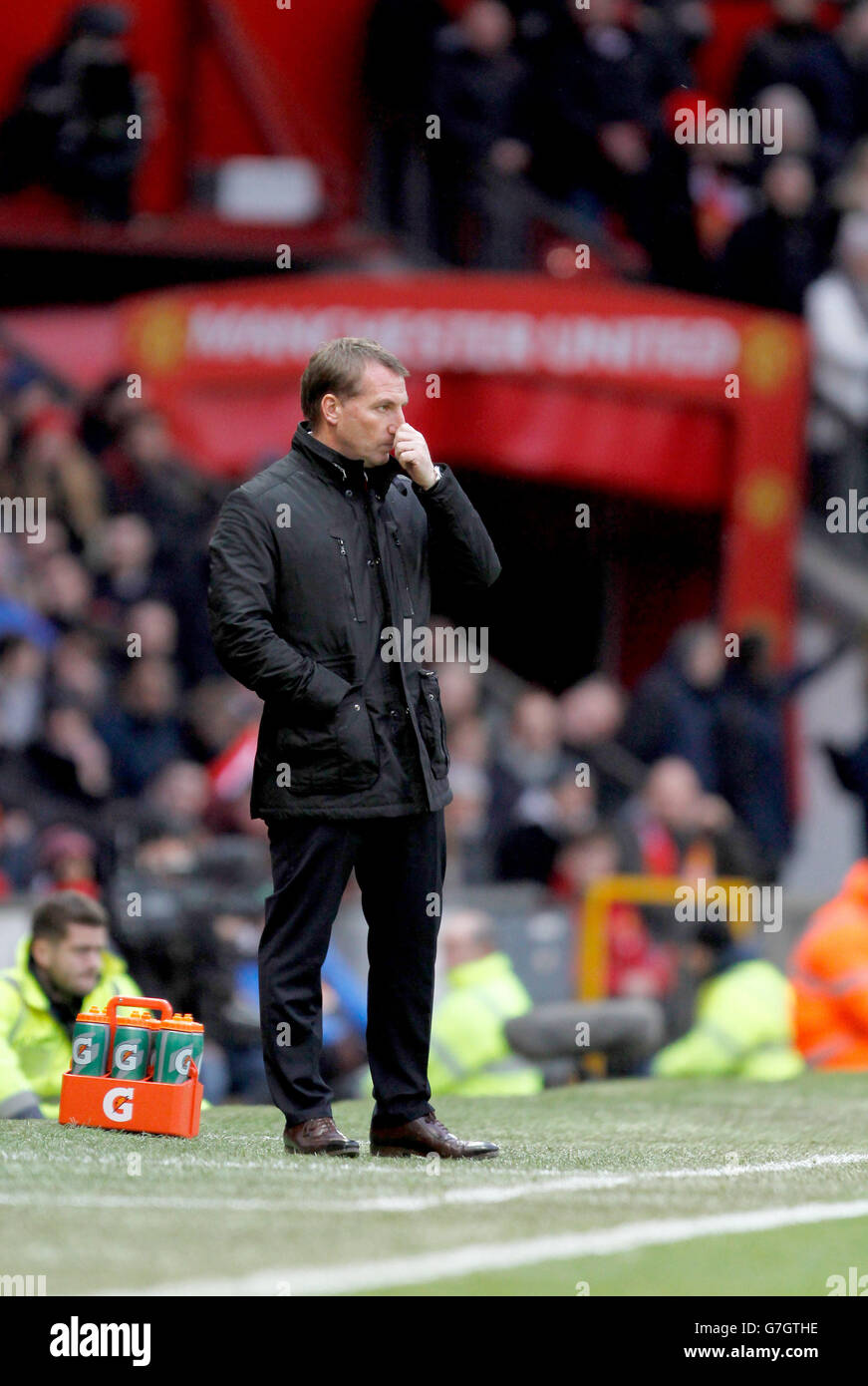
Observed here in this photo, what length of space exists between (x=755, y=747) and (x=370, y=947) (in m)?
8.51

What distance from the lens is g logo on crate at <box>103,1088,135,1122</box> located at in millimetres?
6652

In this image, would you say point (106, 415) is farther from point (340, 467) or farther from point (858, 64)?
point (340, 467)

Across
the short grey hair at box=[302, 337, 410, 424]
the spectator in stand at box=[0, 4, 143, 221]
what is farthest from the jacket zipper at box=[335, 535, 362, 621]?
the spectator in stand at box=[0, 4, 143, 221]

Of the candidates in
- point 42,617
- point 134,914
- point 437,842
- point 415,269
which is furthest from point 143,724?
point 437,842

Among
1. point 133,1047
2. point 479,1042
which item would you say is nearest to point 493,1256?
point 133,1047

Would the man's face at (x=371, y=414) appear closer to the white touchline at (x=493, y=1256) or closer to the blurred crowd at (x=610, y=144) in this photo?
the white touchline at (x=493, y=1256)

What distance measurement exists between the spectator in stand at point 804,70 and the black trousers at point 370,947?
1211cm

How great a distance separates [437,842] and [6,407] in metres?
8.72

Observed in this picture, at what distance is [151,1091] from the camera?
21.6 feet

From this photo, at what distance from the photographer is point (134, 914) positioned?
1091 cm

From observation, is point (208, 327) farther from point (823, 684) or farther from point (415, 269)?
point (823, 684)

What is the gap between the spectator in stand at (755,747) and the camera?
571 inches

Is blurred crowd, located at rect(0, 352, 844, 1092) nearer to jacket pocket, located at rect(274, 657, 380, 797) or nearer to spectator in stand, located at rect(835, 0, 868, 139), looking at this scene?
spectator in stand, located at rect(835, 0, 868, 139)

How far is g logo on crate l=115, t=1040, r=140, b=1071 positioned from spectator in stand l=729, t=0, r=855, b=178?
1201 cm
